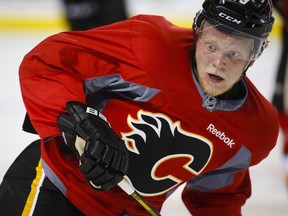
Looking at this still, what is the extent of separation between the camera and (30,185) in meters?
1.91

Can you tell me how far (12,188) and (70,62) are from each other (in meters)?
0.36

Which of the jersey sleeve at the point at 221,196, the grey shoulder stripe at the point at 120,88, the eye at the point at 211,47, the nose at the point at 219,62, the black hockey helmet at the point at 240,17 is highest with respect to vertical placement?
the black hockey helmet at the point at 240,17

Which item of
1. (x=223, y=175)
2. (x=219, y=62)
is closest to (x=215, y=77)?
(x=219, y=62)

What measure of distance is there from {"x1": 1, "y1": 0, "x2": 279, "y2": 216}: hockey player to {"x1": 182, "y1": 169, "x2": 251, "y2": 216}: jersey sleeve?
0.38ft

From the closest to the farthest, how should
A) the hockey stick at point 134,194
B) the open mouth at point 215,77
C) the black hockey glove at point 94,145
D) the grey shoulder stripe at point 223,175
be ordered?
the black hockey glove at point 94,145, the hockey stick at point 134,194, the open mouth at point 215,77, the grey shoulder stripe at point 223,175

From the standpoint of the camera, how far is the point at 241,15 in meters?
1.83

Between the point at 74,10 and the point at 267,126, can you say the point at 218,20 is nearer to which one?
the point at 267,126

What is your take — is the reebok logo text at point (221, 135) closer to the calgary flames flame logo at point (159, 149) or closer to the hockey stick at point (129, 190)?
the calgary flames flame logo at point (159, 149)

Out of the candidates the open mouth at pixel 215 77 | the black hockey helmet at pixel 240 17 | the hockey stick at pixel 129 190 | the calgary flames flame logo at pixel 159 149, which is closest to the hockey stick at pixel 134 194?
the hockey stick at pixel 129 190

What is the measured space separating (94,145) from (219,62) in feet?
1.36

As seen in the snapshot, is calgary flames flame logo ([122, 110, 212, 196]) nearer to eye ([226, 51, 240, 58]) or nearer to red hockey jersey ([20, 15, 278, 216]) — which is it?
red hockey jersey ([20, 15, 278, 216])

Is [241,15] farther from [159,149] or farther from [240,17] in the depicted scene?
[159,149]

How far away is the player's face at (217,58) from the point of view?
1840 millimetres

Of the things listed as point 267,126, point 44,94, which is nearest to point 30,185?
point 44,94
